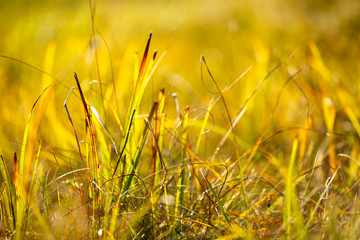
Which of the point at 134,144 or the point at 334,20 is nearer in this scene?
the point at 134,144

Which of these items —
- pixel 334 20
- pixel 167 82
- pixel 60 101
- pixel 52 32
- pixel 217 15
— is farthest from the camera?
pixel 217 15

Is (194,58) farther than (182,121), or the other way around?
(194,58)

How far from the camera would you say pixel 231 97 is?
5.17ft

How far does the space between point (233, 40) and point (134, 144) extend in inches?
64.5

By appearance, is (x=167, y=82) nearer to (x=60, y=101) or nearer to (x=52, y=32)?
(x=60, y=101)

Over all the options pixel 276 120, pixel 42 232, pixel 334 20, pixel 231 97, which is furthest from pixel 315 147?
pixel 334 20

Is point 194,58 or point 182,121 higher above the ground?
point 182,121

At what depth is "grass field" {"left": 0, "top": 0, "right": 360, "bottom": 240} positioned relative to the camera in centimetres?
74

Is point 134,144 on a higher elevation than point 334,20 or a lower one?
lower

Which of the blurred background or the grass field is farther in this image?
the blurred background

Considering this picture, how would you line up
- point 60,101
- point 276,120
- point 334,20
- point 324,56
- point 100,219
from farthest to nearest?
point 334,20, point 324,56, point 60,101, point 276,120, point 100,219

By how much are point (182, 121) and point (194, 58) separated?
1.45 meters

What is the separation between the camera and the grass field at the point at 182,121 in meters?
0.74

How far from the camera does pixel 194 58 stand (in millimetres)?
2203
